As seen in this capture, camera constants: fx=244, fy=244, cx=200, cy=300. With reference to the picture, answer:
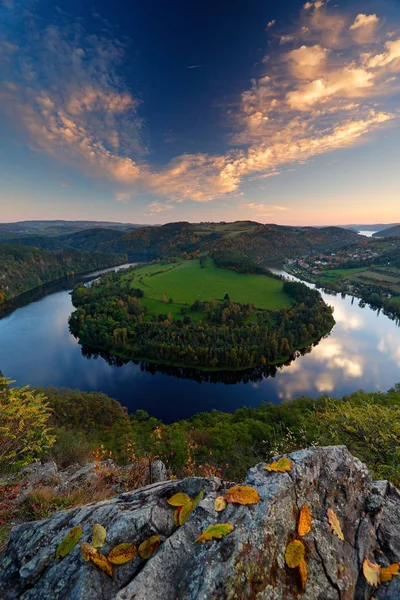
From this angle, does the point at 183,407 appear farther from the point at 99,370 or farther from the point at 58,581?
the point at 58,581

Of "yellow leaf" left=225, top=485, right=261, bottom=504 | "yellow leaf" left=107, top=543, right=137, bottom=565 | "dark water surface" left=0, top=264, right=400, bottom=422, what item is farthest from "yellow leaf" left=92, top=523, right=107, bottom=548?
"dark water surface" left=0, top=264, right=400, bottom=422

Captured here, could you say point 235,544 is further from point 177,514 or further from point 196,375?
point 196,375

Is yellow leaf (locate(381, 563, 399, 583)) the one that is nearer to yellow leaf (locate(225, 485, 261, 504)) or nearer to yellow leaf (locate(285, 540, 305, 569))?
yellow leaf (locate(285, 540, 305, 569))

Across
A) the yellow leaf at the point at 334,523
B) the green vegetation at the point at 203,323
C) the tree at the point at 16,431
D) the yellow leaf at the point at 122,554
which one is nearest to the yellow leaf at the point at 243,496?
the yellow leaf at the point at 334,523

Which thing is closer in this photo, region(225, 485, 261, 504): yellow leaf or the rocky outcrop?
the rocky outcrop

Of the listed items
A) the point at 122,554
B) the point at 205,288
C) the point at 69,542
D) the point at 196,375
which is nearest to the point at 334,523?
the point at 122,554

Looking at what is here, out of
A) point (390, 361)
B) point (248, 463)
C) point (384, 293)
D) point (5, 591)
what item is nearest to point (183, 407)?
point (248, 463)

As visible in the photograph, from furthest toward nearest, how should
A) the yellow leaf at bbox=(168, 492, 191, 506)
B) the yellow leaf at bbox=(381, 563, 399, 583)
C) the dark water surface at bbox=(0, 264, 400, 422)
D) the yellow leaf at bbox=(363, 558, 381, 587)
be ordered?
the dark water surface at bbox=(0, 264, 400, 422)
the yellow leaf at bbox=(168, 492, 191, 506)
the yellow leaf at bbox=(381, 563, 399, 583)
the yellow leaf at bbox=(363, 558, 381, 587)

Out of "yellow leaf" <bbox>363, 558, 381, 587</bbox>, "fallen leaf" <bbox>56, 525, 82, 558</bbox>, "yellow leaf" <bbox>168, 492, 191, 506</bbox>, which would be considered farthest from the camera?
"yellow leaf" <bbox>168, 492, 191, 506</bbox>
